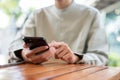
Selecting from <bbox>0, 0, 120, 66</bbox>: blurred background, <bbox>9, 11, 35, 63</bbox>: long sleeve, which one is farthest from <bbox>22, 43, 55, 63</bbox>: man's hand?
<bbox>0, 0, 120, 66</bbox>: blurred background

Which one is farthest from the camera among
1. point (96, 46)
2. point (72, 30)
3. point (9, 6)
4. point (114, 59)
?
point (9, 6)

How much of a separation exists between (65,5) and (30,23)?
0.80ft

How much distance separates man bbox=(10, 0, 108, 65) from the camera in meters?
1.21

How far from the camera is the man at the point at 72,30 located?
1208mm

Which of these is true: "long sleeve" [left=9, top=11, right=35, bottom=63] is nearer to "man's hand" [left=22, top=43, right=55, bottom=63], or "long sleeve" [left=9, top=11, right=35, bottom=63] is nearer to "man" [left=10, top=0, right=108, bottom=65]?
"man" [left=10, top=0, right=108, bottom=65]

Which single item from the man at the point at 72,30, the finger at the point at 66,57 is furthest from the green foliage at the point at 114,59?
the finger at the point at 66,57

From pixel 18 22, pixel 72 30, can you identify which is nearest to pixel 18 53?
→ pixel 72 30

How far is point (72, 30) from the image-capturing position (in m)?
1.36

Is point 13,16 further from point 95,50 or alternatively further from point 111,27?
point 95,50

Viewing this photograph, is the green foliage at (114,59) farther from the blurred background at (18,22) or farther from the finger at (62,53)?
the finger at (62,53)

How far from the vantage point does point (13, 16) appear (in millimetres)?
3170

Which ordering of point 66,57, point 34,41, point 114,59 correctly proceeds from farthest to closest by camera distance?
point 114,59, point 66,57, point 34,41

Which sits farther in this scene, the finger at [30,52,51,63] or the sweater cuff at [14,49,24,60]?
the sweater cuff at [14,49,24,60]

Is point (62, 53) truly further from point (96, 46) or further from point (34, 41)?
point (96, 46)
